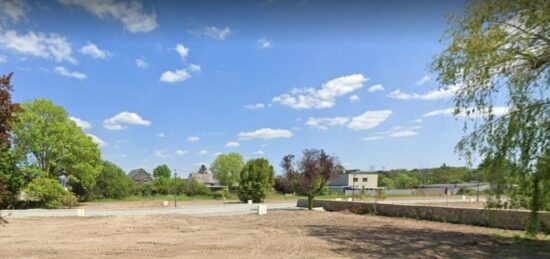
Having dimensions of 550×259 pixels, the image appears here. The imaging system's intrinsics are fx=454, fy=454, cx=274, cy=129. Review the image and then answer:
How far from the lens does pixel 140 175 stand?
350ft

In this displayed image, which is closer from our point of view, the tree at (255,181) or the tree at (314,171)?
the tree at (314,171)

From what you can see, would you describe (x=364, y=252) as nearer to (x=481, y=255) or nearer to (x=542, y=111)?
(x=481, y=255)

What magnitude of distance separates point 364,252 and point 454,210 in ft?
34.0

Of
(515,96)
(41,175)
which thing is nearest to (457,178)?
(41,175)

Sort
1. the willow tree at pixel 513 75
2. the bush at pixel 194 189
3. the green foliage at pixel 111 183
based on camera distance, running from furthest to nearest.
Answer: the bush at pixel 194 189 → the green foliage at pixel 111 183 → the willow tree at pixel 513 75

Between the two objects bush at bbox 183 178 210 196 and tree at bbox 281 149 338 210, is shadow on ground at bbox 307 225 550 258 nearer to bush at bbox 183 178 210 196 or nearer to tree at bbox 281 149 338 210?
tree at bbox 281 149 338 210

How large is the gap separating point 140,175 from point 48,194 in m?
67.9

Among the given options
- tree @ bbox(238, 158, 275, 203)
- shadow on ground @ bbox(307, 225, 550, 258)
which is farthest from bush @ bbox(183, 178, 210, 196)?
shadow on ground @ bbox(307, 225, 550, 258)

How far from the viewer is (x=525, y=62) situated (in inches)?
457

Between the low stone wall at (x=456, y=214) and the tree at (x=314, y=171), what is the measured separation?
170 centimetres

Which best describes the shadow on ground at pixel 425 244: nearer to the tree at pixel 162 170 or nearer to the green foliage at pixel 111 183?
the green foliage at pixel 111 183

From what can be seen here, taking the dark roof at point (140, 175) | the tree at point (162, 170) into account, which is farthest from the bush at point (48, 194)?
the tree at point (162, 170)

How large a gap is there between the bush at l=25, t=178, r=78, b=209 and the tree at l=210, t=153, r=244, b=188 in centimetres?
5423

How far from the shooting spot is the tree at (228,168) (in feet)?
313
